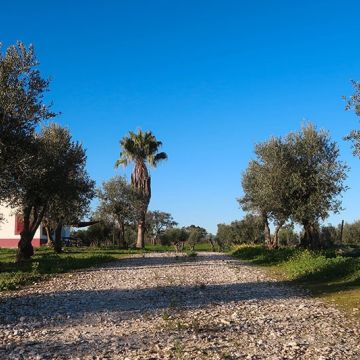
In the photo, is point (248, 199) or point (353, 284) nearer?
point (353, 284)

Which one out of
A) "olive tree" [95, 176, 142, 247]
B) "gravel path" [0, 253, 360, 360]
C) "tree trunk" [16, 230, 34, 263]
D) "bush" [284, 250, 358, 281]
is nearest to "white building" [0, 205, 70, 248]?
"olive tree" [95, 176, 142, 247]

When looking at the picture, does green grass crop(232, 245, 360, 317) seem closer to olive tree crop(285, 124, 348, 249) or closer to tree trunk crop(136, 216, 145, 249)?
olive tree crop(285, 124, 348, 249)

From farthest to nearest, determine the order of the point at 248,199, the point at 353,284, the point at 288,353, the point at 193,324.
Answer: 1. the point at 248,199
2. the point at 353,284
3. the point at 193,324
4. the point at 288,353

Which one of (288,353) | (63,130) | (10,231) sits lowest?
(288,353)

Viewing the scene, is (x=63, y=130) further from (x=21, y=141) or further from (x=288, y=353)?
(x=288, y=353)

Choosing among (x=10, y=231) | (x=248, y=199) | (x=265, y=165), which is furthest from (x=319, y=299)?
(x=10, y=231)

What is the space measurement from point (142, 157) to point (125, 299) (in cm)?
5779

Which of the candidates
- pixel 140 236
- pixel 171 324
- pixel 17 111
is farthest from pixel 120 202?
pixel 171 324

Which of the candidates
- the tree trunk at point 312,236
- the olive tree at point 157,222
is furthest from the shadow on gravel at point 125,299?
the olive tree at point 157,222

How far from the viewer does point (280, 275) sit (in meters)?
25.0

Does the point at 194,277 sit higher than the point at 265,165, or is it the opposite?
the point at 265,165

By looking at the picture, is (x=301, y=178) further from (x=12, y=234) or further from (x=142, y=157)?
(x=12, y=234)

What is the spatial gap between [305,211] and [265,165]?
15.8 ft

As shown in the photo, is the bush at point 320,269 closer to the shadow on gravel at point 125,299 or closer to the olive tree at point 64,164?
the shadow on gravel at point 125,299
